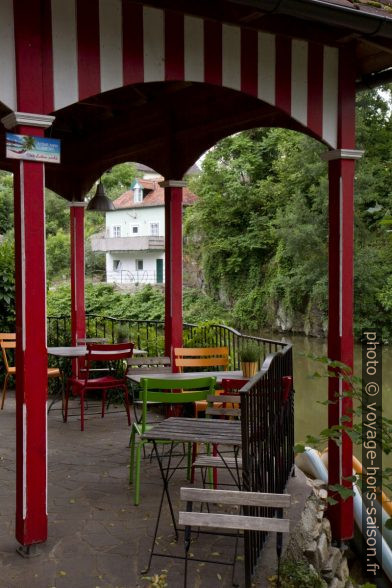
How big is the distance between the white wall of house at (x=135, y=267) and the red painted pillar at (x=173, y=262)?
33.0 m

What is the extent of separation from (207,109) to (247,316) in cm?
2237

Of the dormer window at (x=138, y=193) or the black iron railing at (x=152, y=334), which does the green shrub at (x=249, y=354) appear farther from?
the dormer window at (x=138, y=193)

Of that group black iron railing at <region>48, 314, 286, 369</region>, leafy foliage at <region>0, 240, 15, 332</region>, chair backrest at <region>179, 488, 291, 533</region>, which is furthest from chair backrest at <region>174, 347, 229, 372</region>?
leafy foliage at <region>0, 240, 15, 332</region>

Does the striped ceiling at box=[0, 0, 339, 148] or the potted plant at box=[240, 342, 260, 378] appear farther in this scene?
the potted plant at box=[240, 342, 260, 378]

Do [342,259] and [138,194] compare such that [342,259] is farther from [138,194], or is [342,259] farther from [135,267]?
[135,267]

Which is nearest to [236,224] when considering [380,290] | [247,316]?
[247,316]

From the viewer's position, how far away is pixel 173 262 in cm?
696

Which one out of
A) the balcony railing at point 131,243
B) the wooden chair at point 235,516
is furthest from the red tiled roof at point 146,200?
the wooden chair at point 235,516

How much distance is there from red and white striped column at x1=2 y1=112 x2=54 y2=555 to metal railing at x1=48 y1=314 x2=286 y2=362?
138 inches

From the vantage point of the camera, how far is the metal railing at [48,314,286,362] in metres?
7.48

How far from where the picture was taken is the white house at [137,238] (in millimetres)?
40719

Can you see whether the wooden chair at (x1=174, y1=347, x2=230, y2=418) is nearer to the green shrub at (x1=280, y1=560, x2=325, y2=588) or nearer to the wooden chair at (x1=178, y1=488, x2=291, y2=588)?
the green shrub at (x1=280, y1=560, x2=325, y2=588)

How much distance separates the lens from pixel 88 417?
23.8 feet

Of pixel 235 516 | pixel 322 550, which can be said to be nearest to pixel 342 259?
pixel 322 550
